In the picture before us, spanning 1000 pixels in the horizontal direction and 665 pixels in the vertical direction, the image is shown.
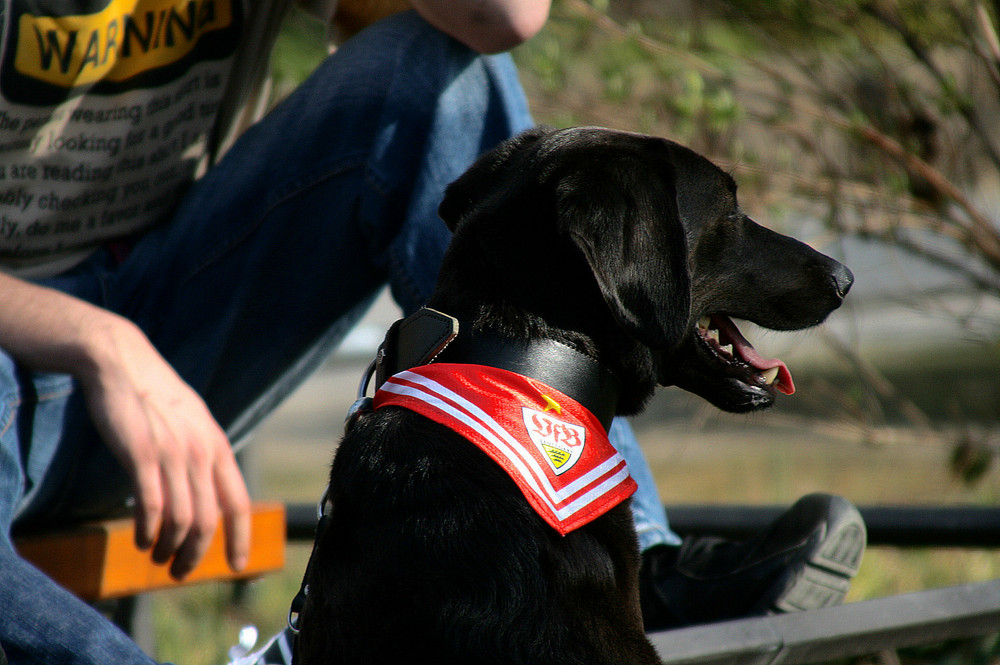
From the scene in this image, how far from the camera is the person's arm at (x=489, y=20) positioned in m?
1.74

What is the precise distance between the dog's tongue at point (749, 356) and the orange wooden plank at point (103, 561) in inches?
44.0

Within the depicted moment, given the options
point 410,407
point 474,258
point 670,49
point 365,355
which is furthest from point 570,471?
point 365,355

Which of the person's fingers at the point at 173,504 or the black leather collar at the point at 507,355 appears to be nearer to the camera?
the black leather collar at the point at 507,355

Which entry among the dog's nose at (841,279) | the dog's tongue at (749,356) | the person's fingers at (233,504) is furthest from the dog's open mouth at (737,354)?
the person's fingers at (233,504)

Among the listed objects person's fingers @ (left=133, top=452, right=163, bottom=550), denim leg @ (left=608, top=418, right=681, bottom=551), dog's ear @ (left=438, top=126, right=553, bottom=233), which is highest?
dog's ear @ (left=438, top=126, right=553, bottom=233)

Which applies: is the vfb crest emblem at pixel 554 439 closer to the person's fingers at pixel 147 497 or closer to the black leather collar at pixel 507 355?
the black leather collar at pixel 507 355

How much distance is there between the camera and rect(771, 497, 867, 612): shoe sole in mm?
1669

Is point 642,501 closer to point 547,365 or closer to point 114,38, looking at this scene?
point 547,365

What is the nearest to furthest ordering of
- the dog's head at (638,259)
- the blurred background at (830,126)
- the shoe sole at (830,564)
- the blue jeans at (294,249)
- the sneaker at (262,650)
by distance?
the dog's head at (638,259)
the sneaker at (262,650)
the shoe sole at (830,564)
the blue jeans at (294,249)
the blurred background at (830,126)

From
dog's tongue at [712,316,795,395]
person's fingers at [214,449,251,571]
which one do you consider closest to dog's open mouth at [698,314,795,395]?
dog's tongue at [712,316,795,395]

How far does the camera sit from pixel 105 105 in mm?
1974

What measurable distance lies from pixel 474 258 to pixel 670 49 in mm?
1559

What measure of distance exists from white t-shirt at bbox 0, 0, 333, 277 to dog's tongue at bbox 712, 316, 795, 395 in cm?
113

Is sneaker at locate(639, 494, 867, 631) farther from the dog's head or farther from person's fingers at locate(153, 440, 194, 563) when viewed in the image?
person's fingers at locate(153, 440, 194, 563)
